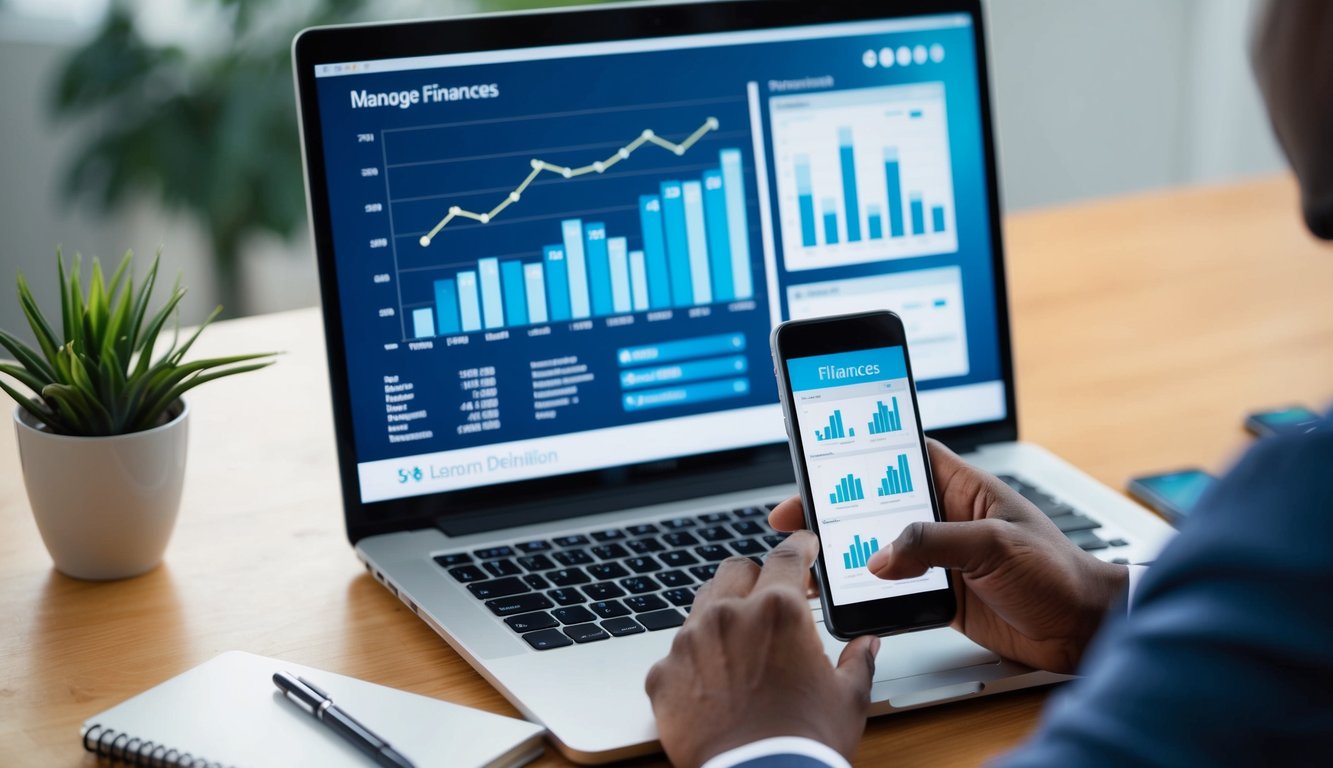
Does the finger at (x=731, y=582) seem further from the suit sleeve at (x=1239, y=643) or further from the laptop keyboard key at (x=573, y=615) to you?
the suit sleeve at (x=1239, y=643)

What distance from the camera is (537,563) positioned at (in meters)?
0.96

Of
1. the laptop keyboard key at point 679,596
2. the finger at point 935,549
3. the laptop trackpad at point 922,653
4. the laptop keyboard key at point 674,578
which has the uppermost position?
the finger at point 935,549

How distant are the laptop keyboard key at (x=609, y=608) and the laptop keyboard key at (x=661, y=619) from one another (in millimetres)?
13

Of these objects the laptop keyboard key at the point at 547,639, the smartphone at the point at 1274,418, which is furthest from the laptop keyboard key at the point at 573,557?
the smartphone at the point at 1274,418

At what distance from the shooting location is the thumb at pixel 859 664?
747 millimetres

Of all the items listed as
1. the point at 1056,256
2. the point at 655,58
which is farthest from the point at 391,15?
the point at 655,58

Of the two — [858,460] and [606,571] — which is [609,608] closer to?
[606,571]

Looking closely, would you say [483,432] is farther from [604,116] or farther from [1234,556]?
[1234,556]

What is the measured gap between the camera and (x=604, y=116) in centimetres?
106

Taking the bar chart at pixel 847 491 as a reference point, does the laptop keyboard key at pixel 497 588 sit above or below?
below

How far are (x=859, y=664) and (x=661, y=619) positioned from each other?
0.16 meters

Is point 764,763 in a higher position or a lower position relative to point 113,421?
lower

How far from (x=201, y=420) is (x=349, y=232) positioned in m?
0.40

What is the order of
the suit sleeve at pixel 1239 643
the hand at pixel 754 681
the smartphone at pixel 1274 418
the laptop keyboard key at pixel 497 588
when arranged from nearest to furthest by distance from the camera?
the suit sleeve at pixel 1239 643
the hand at pixel 754 681
the laptop keyboard key at pixel 497 588
the smartphone at pixel 1274 418
